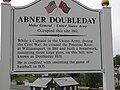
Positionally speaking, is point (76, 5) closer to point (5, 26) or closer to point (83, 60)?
point (83, 60)

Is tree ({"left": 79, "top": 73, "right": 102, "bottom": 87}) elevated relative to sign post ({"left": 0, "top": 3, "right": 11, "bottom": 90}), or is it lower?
lower

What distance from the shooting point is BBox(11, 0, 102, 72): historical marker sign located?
559cm

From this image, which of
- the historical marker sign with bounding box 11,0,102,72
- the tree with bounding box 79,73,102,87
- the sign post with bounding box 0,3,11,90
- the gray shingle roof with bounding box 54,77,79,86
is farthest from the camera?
the tree with bounding box 79,73,102,87

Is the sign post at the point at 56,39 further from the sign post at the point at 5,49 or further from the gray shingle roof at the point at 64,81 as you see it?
the gray shingle roof at the point at 64,81

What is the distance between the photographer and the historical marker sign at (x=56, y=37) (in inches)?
220

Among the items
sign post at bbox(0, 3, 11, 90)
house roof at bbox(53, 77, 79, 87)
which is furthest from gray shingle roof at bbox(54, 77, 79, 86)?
sign post at bbox(0, 3, 11, 90)

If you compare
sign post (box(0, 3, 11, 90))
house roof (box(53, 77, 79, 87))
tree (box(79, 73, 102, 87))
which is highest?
sign post (box(0, 3, 11, 90))

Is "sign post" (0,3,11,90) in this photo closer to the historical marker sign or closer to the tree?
the historical marker sign

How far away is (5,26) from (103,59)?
229cm

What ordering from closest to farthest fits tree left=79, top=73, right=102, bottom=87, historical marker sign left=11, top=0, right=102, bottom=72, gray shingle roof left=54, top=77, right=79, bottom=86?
historical marker sign left=11, top=0, right=102, bottom=72, gray shingle roof left=54, top=77, right=79, bottom=86, tree left=79, top=73, right=102, bottom=87

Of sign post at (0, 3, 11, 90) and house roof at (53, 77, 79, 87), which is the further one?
house roof at (53, 77, 79, 87)

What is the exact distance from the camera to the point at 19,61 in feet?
18.2

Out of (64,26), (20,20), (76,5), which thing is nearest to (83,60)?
(64,26)

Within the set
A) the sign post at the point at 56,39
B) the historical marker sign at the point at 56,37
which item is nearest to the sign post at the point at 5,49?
the sign post at the point at 56,39
